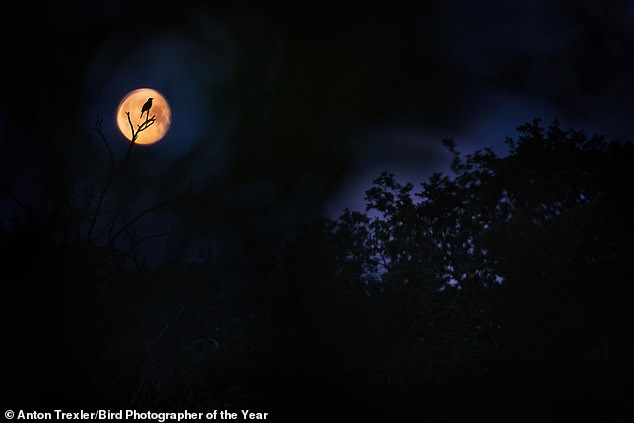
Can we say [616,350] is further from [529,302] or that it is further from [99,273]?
[99,273]

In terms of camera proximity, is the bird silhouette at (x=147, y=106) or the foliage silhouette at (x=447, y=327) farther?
the foliage silhouette at (x=447, y=327)

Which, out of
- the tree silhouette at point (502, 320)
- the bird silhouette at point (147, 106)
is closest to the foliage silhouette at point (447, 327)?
the tree silhouette at point (502, 320)

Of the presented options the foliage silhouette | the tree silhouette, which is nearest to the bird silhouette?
the foliage silhouette

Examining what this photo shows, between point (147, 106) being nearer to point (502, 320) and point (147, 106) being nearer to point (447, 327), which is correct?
point (447, 327)

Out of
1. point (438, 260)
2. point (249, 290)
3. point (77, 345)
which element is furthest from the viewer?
point (438, 260)

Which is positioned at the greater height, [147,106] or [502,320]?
[147,106]

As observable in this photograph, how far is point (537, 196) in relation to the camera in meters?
21.6

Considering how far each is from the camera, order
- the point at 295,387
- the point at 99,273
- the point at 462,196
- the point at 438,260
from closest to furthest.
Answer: the point at 99,273
the point at 295,387
the point at 438,260
the point at 462,196

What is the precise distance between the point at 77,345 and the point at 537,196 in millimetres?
19621

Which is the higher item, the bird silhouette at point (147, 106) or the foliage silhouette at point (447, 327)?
the bird silhouette at point (147, 106)

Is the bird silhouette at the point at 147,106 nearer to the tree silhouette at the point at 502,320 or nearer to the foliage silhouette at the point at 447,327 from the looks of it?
the foliage silhouette at the point at 447,327

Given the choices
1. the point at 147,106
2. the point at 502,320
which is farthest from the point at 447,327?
the point at 147,106

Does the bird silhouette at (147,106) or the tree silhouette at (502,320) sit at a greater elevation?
the bird silhouette at (147,106)

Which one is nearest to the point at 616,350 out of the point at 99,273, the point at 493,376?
the point at 493,376
